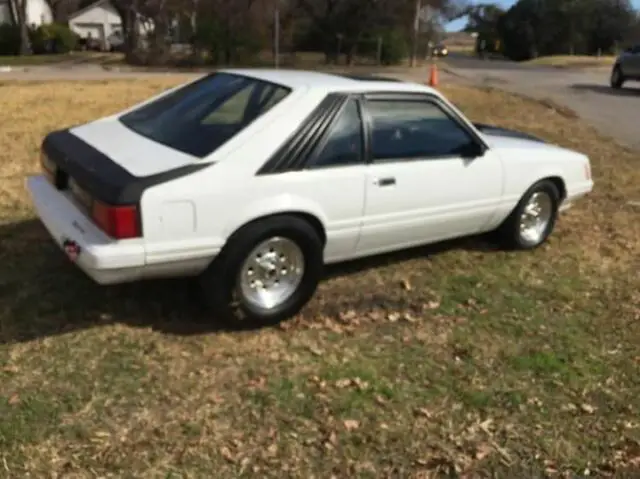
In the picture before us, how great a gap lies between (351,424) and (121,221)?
1530 mm

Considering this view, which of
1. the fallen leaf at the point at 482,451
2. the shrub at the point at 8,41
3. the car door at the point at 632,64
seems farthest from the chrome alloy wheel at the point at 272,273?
the shrub at the point at 8,41

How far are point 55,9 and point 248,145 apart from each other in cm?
6683

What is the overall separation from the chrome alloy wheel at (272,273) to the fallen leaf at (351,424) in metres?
1.07

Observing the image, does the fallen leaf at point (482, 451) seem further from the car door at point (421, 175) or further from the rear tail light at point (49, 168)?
the rear tail light at point (49, 168)

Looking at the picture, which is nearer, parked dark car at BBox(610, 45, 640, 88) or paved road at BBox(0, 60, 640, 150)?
paved road at BBox(0, 60, 640, 150)

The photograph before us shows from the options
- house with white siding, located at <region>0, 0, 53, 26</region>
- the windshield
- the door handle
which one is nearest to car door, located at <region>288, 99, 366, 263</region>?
the door handle

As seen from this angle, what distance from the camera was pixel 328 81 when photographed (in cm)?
486

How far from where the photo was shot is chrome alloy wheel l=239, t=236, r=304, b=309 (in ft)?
14.3

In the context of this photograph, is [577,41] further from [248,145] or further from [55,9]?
[248,145]

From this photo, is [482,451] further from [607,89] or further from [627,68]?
[627,68]

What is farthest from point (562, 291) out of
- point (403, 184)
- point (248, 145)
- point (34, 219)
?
point (34, 219)

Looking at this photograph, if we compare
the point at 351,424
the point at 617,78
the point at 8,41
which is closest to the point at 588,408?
the point at 351,424

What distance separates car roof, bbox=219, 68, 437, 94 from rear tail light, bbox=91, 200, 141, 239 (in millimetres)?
1419

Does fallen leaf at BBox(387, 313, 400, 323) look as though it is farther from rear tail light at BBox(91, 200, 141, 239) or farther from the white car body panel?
rear tail light at BBox(91, 200, 141, 239)
